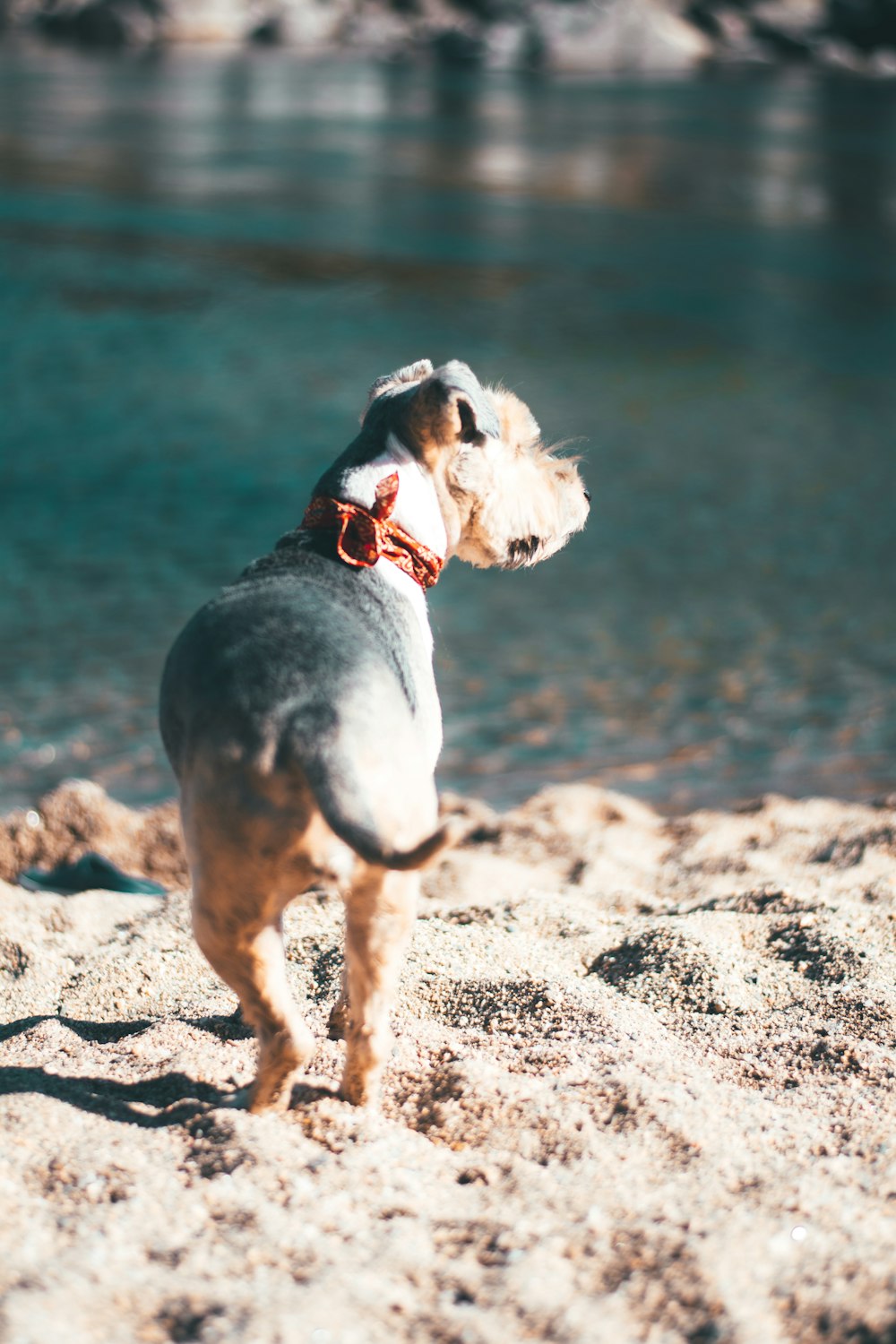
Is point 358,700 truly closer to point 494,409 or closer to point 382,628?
point 382,628

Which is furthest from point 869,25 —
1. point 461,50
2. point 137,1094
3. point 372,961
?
point 137,1094

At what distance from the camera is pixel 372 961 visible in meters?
3.32

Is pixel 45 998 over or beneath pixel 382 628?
beneath

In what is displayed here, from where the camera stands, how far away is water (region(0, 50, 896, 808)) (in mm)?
7965

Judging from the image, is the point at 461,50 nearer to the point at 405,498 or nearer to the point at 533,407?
the point at 533,407

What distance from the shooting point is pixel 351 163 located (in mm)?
30781

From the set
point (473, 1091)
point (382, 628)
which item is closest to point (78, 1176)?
point (473, 1091)

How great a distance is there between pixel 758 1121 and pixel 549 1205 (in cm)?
70

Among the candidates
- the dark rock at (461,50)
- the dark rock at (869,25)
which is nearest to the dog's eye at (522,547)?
the dark rock at (461,50)

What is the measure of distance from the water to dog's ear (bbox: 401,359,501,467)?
11.8 feet

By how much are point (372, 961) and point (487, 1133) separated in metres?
0.54

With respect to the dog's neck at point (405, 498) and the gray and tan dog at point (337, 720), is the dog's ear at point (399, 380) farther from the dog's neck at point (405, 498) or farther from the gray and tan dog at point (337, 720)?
the dog's neck at point (405, 498)

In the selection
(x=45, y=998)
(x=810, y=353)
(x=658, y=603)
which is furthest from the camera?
(x=810, y=353)

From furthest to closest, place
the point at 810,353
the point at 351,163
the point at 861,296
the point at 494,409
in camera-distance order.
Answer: the point at 351,163 → the point at 861,296 → the point at 810,353 → the point at 494,409
